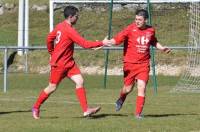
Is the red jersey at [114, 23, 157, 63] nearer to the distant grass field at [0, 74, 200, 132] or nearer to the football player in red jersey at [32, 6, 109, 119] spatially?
the football player in red jersey at [32, 6, 109, 119]

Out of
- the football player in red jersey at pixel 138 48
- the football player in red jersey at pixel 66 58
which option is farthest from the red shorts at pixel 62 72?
the football player in red jersey at pixel 138 48

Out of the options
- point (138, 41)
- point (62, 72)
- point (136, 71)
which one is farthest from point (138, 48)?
point (62, 72)

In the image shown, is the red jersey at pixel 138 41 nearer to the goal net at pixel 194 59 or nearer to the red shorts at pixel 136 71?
the red shorts at pixel 136 71

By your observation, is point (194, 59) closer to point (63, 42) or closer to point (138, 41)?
point (138, 41)

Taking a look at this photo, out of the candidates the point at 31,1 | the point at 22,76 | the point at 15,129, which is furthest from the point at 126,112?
the point at 31,1

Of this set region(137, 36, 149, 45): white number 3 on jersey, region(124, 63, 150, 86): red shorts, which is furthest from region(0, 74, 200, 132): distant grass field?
region(137, 36, 149, 45): white number 3 on jersey

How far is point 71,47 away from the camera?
47.4ft

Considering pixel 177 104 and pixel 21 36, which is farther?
pixel 21 36

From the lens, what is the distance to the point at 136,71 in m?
14.8

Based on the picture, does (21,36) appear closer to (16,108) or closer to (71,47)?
(16,108)

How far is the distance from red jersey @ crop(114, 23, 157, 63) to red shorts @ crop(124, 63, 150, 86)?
88 millimetres

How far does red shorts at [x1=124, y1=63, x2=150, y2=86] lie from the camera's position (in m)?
14.8

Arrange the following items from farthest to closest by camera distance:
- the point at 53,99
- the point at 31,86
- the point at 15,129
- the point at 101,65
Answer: the point at 101,65
the point at 31,86
the point at 53,99
the point at 15,129

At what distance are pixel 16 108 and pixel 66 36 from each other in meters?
3.31
